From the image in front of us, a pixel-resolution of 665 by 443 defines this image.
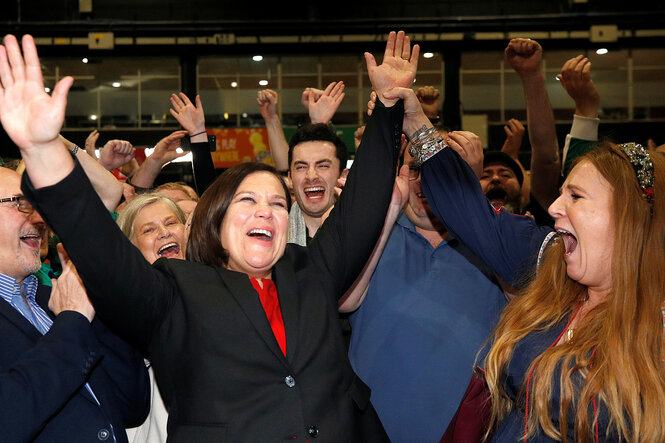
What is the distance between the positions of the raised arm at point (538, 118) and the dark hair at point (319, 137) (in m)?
0.97

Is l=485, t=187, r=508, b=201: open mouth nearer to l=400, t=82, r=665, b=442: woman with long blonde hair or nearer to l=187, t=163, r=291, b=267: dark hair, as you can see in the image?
l=400, t=82, r=665, b=442: woman with long blonde hair

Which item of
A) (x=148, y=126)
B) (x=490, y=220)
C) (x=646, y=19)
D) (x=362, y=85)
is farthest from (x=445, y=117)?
(x=490, y=220)

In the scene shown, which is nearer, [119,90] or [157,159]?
[157,159]

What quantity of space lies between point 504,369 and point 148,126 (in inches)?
642

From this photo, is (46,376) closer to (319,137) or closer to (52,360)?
(52,360)

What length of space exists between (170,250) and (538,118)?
1.67m

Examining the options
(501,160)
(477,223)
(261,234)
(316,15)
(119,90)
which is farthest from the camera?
(119,90)

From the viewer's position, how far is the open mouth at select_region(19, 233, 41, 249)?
2268 mm

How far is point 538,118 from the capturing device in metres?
3.14

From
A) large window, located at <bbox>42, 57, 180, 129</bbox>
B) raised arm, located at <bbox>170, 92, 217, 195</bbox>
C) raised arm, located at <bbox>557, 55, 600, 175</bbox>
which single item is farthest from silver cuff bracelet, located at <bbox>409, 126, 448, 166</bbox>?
large window, located at <bbox>42, 57, 180, 129</bbox>

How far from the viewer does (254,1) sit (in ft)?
53.0

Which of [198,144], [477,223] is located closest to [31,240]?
[477,223]

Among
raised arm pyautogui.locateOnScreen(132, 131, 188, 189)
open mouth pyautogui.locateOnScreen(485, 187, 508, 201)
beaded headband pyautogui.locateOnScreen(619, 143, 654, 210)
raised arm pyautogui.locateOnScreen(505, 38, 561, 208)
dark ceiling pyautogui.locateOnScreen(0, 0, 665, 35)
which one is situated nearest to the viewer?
beaded headband pyautogui.locateOnScreen(619, 143, 654, 210)

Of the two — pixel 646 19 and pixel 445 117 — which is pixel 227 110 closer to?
pixel 445 117
